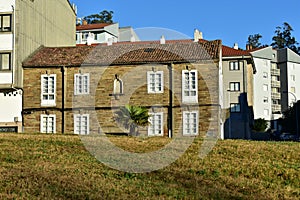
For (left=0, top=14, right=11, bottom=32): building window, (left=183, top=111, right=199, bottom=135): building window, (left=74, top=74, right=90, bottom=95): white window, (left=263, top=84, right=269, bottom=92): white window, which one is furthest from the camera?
(left=263, top=84, right=269, bottom=92): white window

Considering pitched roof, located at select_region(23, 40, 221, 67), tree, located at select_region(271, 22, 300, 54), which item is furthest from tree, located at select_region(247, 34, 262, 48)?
pitched roof, located at select_region(23, 40, 221, 67)

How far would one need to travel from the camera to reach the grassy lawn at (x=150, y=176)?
15.5m

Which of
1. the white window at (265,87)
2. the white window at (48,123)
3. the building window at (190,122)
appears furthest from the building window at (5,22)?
the white window at (265,87)

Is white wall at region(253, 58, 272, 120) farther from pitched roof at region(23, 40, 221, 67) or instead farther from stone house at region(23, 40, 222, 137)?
stone house at region(23, 40, 222, 137)

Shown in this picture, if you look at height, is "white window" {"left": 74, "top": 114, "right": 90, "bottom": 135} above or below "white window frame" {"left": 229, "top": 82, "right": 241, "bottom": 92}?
below

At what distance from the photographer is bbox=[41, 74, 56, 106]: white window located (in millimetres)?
40781

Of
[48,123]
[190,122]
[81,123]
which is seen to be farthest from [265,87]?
[48,123]

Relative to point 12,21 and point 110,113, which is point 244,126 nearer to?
point 110,113

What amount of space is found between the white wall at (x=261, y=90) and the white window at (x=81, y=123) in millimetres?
53883

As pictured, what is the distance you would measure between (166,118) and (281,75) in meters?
68.6

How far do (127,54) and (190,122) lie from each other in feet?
23.2

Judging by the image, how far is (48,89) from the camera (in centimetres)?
4097

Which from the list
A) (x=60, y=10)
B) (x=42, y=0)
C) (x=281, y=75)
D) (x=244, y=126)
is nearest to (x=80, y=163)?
(x=42, y=0)

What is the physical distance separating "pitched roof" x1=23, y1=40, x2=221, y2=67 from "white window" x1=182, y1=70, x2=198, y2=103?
0.97m
